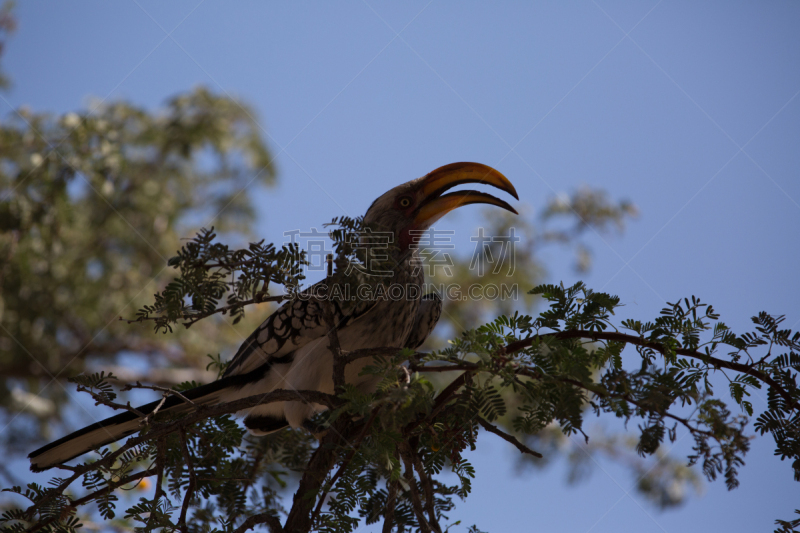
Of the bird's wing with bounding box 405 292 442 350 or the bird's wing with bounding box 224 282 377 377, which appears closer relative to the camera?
the bird's wing with bounding box 224 282 377 377

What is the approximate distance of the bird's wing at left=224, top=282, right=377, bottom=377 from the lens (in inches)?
128

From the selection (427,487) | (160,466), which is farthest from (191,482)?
(427,487)

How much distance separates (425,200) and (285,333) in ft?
4.06

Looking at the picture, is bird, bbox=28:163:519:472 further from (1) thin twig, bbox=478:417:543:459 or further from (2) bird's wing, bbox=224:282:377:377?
(1) thin twig, bbox=478:417:543:459

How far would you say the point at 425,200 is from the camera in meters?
3.76

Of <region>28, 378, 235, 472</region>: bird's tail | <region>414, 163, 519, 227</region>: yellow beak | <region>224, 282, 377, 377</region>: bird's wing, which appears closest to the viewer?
<region>28, 378, 235, 472</region>: bird's tail

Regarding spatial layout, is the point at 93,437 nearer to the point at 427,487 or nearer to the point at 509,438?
the point at 427,487

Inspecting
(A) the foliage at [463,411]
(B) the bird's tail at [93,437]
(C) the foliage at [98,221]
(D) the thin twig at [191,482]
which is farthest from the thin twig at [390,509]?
(C) the foliage at [98,221]

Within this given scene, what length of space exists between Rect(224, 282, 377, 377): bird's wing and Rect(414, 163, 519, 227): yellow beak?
0.81 meters

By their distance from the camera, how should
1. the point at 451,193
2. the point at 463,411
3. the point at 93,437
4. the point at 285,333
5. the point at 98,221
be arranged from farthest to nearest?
the point at 98,221 → the point at 451,193 → the point at 285,333 → the point at 93,437 → the point at 463,411

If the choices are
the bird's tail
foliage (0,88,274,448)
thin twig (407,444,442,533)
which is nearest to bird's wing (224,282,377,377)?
the bird's tail

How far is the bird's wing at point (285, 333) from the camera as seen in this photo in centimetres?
324

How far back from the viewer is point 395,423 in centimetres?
182

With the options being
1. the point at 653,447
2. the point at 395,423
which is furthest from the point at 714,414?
the point at 395,423
